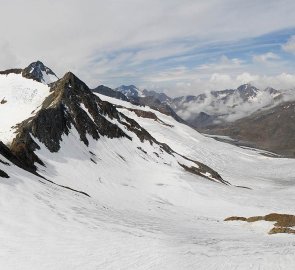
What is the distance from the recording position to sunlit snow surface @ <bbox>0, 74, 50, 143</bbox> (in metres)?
108

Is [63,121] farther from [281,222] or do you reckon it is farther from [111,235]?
[111,235]

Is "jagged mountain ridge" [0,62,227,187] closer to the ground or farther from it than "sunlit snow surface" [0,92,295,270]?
farther from it

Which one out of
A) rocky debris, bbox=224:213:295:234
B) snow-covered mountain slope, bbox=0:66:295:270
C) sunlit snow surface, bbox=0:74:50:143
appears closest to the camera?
snow-covered mountain slope, bbox=0:66:295:270

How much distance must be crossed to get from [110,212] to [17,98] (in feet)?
283

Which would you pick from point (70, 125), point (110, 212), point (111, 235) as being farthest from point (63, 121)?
point (111, 235)

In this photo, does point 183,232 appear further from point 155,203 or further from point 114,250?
point 155,203

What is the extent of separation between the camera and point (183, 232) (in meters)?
41.0

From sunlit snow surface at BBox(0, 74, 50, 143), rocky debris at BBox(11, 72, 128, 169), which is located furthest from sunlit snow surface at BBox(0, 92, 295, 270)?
sunlit snow surface at BBox(0, 74, 50, 143)

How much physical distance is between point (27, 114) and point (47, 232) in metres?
81.8

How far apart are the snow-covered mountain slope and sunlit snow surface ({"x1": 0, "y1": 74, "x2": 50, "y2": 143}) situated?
1238cm

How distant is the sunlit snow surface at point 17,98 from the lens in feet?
355

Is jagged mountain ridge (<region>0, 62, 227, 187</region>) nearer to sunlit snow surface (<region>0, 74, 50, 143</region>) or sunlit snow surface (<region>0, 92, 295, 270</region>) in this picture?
sunlit snow surface (<region>0, 74, 50, 143</region>)

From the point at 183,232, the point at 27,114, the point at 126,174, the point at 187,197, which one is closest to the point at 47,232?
the point at 183,232

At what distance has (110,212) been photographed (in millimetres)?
47594
